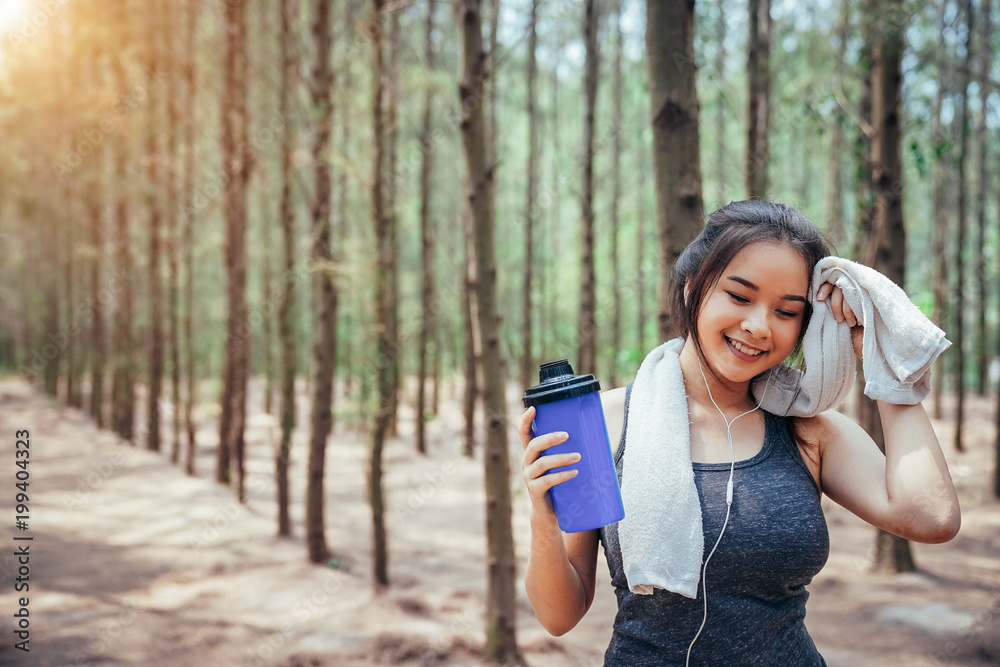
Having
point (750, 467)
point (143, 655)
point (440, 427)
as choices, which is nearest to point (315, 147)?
point (143, 655)

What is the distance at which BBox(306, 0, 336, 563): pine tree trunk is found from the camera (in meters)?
6.14

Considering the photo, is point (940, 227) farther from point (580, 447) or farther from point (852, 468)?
point (580, 447)

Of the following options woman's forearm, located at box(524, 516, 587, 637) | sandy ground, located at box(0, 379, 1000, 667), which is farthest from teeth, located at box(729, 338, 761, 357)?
sandy ground, located at box(0, 379, 1000, 667)

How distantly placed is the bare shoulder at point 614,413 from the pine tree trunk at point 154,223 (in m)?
10.5

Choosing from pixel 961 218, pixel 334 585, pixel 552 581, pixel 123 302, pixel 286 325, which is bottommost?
pixel 334 585

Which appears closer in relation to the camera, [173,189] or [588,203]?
[588,203]

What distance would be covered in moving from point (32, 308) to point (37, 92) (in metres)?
12.9

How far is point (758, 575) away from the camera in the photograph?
3.95 ft

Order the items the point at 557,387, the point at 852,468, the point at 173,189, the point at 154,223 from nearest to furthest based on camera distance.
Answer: the point at 557,387 < the point at 852,468 < the point at 173,189 < the point at 154,223

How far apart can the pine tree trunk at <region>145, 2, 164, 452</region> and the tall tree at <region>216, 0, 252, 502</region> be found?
2453 millimetres

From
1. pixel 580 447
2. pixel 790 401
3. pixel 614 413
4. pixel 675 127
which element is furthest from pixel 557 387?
pixel 675 127

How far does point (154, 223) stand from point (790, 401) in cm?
1215

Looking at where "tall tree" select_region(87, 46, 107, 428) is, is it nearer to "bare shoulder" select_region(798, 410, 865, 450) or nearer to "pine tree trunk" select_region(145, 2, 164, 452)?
"pine tree trunk" select_region(145, 2, 164, 452)

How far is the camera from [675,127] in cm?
236
